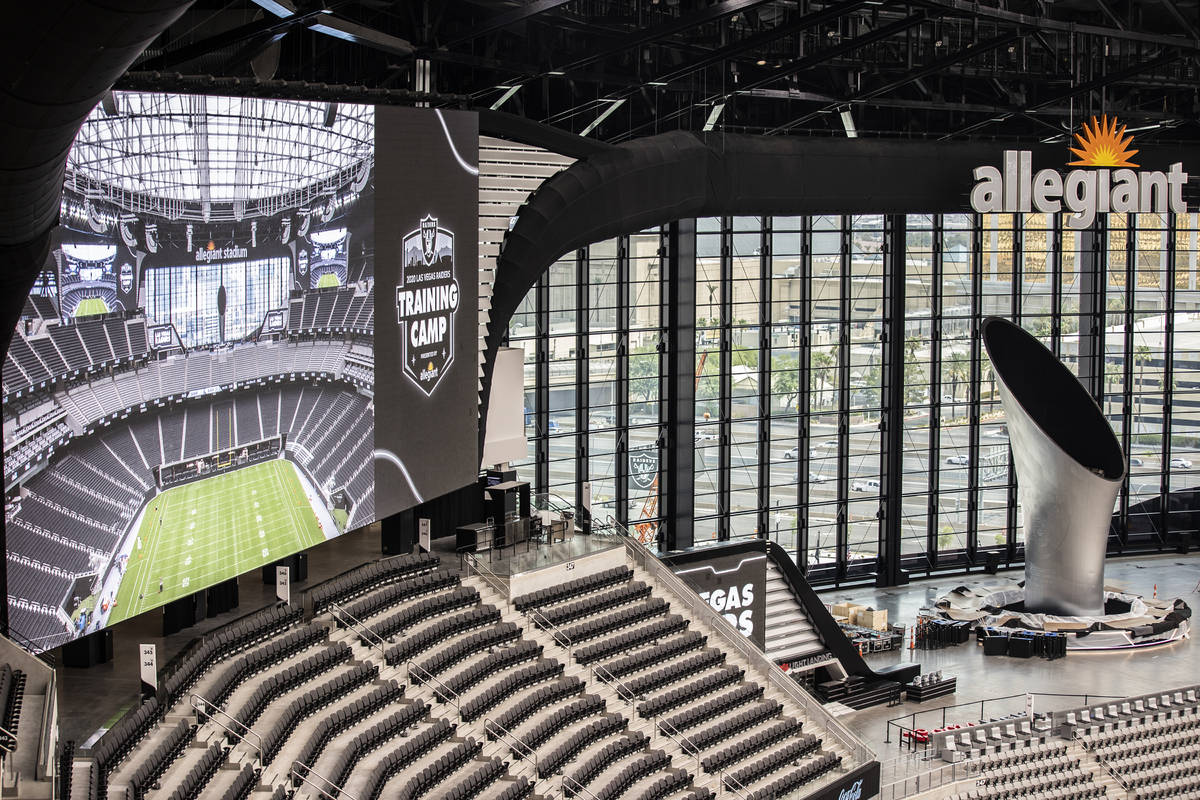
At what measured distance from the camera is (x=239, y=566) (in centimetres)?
1773

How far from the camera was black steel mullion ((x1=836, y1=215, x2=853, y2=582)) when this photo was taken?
35094mm

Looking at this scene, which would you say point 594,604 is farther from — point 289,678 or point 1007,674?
point 1007,674

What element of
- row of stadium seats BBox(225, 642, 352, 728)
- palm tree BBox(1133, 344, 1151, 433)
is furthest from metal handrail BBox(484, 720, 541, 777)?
palm tree BBox(1133, 344, 1151, 433)

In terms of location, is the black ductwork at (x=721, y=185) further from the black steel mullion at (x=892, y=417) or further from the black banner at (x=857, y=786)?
the black banner at (x=857, y=786)

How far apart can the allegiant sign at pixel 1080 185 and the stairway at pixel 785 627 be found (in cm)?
1001

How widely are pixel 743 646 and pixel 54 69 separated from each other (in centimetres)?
1889

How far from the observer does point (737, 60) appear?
3173 cm

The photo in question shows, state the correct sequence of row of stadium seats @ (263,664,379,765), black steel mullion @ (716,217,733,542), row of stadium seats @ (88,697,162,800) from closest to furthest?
row of stadium seats @ (88,697,162,800) < row of stadium seats @ (263,664,379,765) < black steel mullion @ (716,217,733,542)

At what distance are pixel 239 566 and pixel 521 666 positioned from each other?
565 centimetres

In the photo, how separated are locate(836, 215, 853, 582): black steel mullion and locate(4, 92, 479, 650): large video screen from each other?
1407 centimetres

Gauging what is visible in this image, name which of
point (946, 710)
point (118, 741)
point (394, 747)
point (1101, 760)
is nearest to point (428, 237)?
point (394, 747)

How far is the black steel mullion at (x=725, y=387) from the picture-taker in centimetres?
3366

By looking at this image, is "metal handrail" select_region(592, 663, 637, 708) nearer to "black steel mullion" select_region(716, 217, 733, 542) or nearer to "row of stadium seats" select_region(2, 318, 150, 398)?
"row of stadium seats" select_region(2, 318, 150, 398)

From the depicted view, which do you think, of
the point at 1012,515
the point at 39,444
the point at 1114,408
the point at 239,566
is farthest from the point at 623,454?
the point at 39,444
